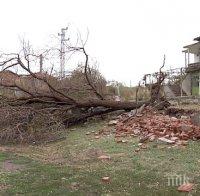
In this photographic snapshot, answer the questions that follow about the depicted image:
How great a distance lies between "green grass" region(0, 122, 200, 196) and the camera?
22.2ft

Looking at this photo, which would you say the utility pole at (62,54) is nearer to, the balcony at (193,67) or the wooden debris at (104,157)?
the wooden debris at (104,157)

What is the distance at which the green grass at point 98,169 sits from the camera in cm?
676

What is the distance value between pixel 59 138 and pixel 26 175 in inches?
180

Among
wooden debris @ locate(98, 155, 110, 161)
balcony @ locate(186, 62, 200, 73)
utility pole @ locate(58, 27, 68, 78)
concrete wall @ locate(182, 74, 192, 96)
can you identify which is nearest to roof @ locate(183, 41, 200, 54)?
balcony @ locate(186, 62, 200, 73)

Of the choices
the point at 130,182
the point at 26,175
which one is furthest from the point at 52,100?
the point at 130,182

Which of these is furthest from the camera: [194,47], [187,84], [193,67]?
[194,47]

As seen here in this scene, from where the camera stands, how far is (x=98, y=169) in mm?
8023

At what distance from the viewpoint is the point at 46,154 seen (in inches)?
405

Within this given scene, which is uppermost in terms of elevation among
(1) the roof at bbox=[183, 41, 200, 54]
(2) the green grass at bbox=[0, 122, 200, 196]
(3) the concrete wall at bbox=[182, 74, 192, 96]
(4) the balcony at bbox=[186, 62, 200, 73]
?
(1) the roof at bbox=[183, 41, 200, 54]

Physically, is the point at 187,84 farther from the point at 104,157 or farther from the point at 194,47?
the point at 104,157

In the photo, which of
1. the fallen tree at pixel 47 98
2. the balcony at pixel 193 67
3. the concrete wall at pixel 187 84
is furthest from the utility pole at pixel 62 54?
the concrete wall at pixel 187 84

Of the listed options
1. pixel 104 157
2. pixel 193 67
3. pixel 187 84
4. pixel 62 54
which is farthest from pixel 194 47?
pixel 104 157

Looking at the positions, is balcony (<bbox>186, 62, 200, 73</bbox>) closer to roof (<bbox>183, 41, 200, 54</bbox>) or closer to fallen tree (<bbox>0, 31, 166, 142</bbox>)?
roof (<bbox>183, 41, 200, 54</bbox>)

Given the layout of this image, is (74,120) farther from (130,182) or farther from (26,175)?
(130,182)
